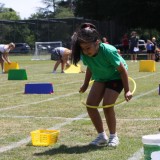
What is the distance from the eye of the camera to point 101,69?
6.65m

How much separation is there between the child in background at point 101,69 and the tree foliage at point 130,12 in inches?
1672

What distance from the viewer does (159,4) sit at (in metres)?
48.4

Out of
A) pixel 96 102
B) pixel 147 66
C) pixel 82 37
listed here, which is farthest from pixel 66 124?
pixel 147 66

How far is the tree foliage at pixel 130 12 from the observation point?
49.7 metres

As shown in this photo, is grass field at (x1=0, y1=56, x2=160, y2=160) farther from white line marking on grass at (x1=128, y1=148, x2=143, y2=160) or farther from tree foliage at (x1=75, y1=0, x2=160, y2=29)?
tree foliage at (x1=75, y1=0, x2=160, y2=29)

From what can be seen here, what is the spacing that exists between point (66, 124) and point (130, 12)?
4288cm

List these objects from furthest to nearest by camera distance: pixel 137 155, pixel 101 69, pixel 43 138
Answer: pixel 43 138, pixel 101 69, pixel 137 155

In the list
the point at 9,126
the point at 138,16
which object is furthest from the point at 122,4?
the point at 9,126

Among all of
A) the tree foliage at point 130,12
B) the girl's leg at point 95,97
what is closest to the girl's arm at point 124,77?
the girl's leg at point 95,97

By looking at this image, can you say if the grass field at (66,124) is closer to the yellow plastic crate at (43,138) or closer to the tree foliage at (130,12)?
the yellow plastic crate at (43,138)

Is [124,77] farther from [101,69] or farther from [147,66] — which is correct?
[147,66]

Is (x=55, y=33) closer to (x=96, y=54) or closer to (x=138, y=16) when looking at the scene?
(x=138, y=16)

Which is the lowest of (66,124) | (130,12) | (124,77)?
(130,12)

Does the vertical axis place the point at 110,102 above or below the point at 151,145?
below
